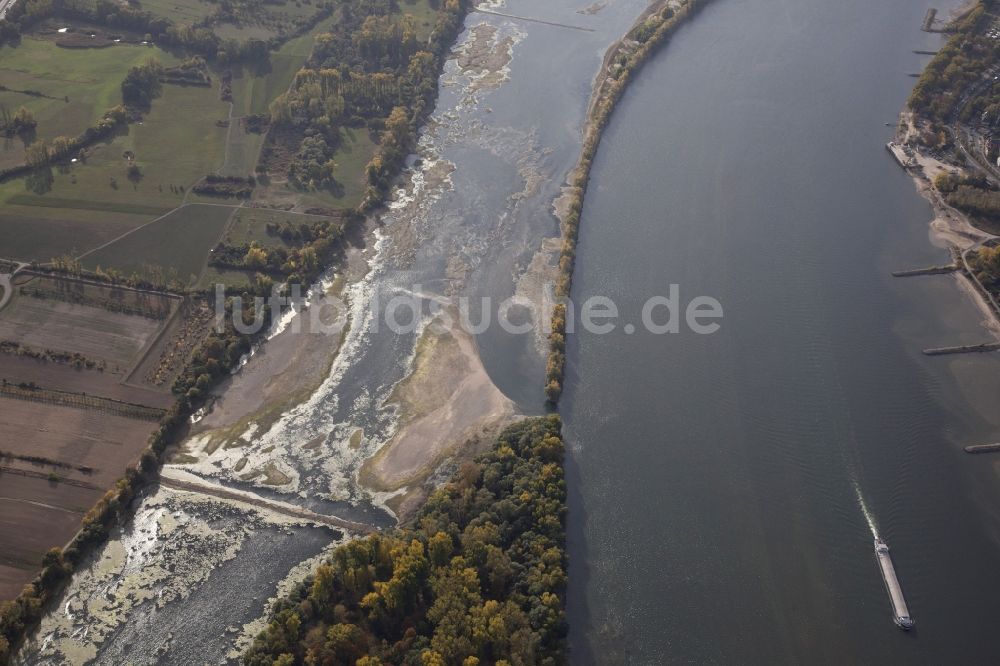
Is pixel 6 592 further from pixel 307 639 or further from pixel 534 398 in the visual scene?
pixel 534 398

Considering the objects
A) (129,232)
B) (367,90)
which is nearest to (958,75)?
(367,90)

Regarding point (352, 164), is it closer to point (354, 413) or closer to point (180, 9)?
point (354, 413)

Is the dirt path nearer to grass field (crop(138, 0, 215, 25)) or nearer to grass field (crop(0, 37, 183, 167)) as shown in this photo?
grass field (crop(0, 37, 183, 167))

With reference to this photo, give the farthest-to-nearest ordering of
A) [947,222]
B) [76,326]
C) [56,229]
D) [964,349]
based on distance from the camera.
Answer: [947,222] < [56,229] < [964,349] < [76,326]

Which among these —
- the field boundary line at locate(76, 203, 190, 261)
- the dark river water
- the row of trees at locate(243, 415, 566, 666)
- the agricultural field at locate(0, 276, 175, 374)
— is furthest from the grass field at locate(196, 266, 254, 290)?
the row of trees at locate(243, 415, 566, 666)

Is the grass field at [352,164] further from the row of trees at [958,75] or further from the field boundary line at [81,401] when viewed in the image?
the row of trees at [958,75]
